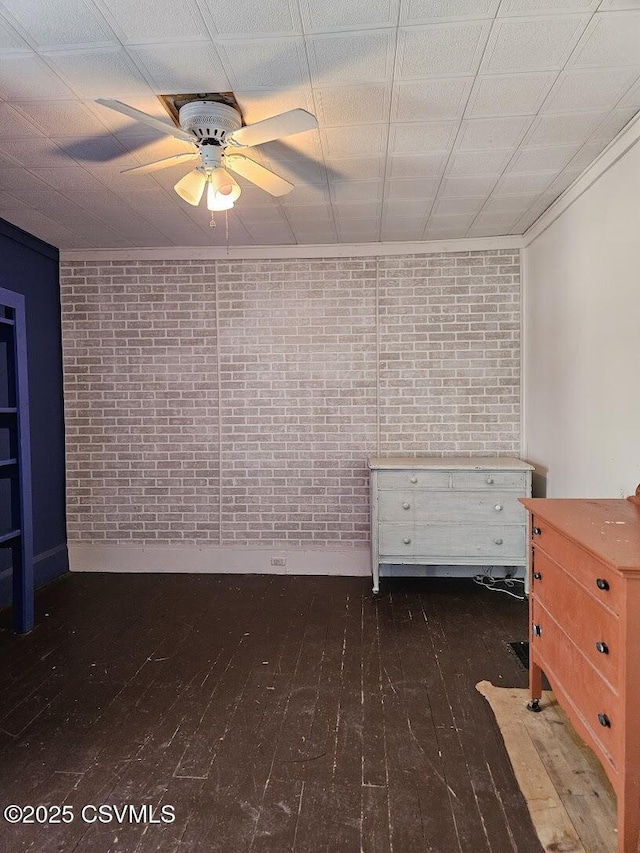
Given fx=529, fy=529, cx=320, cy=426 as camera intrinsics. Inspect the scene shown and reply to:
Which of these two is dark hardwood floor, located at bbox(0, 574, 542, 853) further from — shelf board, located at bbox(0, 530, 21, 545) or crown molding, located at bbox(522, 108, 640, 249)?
crown molding, located at bbox(522, 108, 640, 249)

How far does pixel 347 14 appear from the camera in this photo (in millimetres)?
1798

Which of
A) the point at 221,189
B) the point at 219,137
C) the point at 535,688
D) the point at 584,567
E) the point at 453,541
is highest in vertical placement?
the point at 219,137

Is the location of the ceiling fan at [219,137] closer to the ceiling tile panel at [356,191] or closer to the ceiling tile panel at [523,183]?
the ceiling tile panel at [356,191]

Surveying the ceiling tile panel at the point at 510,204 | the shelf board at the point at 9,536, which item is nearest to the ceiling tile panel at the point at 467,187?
the ceiling tile panel at the point at 510,204

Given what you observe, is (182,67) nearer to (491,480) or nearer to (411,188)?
(411,188)

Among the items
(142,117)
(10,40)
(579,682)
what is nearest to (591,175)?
(142,117)

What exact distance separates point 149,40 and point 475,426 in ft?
11.4

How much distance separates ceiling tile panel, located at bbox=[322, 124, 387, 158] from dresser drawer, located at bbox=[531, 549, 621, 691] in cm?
213

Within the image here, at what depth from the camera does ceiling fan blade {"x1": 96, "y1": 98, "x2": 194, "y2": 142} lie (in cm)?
192

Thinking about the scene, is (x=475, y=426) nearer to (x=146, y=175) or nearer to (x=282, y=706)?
(x=282, y=706)

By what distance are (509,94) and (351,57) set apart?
0.75 meters

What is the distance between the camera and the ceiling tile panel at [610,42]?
72.1 inches

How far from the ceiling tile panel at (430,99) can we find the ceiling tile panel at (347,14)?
0.40 meters

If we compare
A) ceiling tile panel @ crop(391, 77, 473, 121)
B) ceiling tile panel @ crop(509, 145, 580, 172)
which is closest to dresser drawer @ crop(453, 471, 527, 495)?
ceiling tile panel @ crop(509, 145, 580, 172)
